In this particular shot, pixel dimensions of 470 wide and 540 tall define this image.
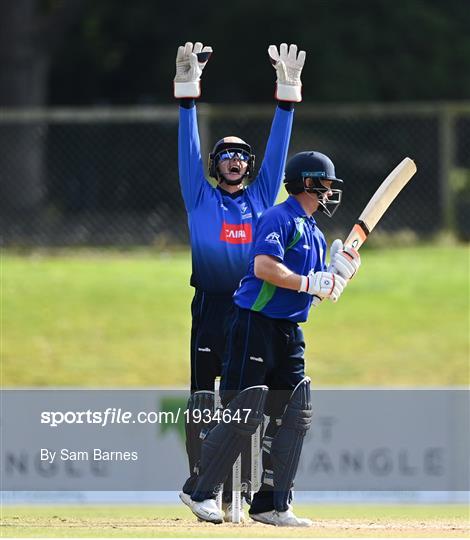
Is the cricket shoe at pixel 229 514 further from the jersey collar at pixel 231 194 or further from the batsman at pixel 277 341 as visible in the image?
the jersey collar at pixel 231 194

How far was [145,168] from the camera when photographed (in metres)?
14.8

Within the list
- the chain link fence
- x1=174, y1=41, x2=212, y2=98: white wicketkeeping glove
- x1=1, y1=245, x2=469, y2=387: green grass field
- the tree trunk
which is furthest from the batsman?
the tree trunk

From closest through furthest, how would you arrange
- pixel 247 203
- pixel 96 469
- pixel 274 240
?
pixel 274 240 → pixel 247 203 → pixel 96 469

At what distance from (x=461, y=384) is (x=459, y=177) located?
4.32 metres

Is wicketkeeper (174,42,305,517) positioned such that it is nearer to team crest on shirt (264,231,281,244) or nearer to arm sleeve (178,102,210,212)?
arm sleeve (178,102,210,212)

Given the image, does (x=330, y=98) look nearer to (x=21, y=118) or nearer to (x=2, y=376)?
(x=21, y=118)

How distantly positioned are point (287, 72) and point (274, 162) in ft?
1.48

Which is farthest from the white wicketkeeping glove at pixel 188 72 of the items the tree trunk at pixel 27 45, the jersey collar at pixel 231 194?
the tree trunk at pixel 27 45

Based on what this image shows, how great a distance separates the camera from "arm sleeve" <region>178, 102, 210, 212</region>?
22.3 ft

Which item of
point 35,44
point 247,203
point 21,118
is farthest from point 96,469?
point 35,44

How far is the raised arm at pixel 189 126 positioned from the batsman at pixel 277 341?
56cm

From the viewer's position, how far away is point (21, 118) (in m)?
14.1

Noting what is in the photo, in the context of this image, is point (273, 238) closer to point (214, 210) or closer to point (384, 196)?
point (214, 210)

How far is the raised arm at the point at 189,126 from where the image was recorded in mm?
6797
